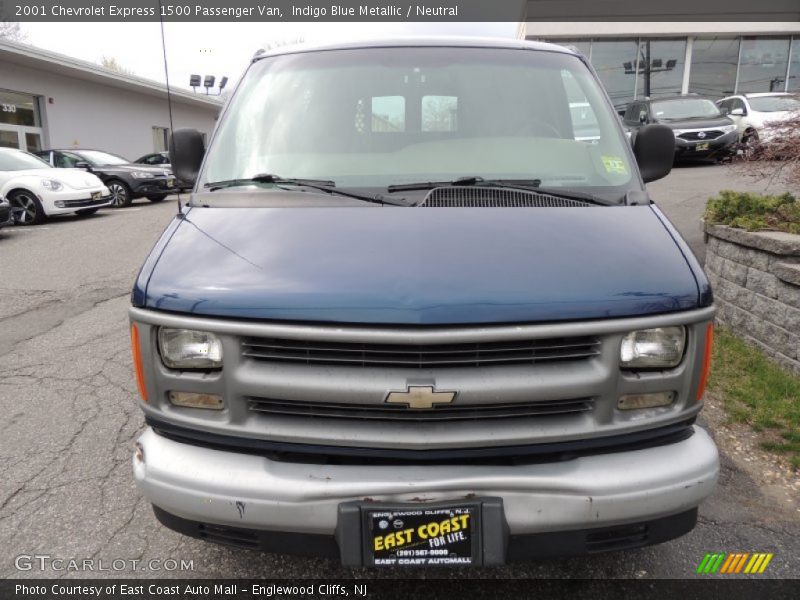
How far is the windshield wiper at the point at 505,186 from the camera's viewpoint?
98.0 inches

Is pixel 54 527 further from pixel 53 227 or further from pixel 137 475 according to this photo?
pixel 53 227

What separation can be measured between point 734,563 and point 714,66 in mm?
26211

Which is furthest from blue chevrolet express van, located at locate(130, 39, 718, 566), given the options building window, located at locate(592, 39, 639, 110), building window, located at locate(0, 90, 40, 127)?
building window, located at locate(592, 39, 639, 110)

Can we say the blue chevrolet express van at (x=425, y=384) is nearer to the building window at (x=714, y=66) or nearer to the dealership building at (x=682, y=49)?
the dealership building at (x=682, y=49)

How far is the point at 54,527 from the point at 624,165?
3.10 metres

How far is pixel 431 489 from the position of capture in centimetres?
184

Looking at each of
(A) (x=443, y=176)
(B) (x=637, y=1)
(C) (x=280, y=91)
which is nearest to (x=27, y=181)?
(C) (x=280, y=91)

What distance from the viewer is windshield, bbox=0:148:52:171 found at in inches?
483

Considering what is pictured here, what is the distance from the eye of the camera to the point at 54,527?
273cm

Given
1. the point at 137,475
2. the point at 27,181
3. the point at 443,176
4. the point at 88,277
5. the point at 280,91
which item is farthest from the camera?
the point at 27,181

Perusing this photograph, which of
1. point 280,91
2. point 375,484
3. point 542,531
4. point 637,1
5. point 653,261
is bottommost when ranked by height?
point 542,531

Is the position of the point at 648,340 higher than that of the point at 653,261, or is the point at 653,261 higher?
the point at 653,261

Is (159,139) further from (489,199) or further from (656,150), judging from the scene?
(489,199)

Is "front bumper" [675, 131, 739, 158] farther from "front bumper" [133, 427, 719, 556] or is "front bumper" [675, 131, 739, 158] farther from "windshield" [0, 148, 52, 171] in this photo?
"windshield" [0, 148, 52, 171]
